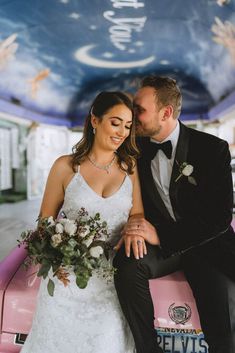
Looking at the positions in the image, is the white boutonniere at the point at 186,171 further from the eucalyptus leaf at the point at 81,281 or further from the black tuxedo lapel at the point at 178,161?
the eucalyptus leaf at the point at 81,281

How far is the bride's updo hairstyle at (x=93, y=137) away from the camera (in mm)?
1859

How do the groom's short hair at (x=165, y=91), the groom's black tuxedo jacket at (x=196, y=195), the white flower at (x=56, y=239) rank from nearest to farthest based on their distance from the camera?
1. the white flower at (x=56, y=239)
2. the groom's black tuxedo jacket at (x=196, y=195)
3. the groom's short hair at (x=165, y=91)

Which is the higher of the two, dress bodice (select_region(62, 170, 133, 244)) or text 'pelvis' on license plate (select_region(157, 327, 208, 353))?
dress bodice (select_region(62, 170, 133, 244))

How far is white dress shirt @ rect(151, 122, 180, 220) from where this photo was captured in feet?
6.53

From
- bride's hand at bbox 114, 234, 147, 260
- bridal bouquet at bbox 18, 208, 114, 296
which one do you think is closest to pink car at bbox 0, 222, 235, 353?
bride's hand at bbox 114, 234, 147, 260

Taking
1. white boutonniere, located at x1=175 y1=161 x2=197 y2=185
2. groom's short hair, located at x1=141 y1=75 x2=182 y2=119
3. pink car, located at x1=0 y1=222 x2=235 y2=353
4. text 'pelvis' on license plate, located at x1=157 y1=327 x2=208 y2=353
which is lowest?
text 'pelvis' on license plate, located at x1=157 y1=327 x2=208 y2=353

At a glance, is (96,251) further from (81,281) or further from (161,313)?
(161,313)

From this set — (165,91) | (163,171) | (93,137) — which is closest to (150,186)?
(163,171)

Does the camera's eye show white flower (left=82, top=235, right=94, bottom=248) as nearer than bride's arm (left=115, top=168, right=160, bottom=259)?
Yes

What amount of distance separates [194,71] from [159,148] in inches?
324

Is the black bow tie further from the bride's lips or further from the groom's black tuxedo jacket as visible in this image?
the bride's lips

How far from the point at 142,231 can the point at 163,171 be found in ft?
1.56

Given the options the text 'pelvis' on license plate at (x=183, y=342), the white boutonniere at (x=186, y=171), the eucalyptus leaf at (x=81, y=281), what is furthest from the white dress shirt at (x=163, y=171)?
the eucalyptus leaf at (x=81, y=281)

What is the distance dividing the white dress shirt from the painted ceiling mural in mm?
4799
